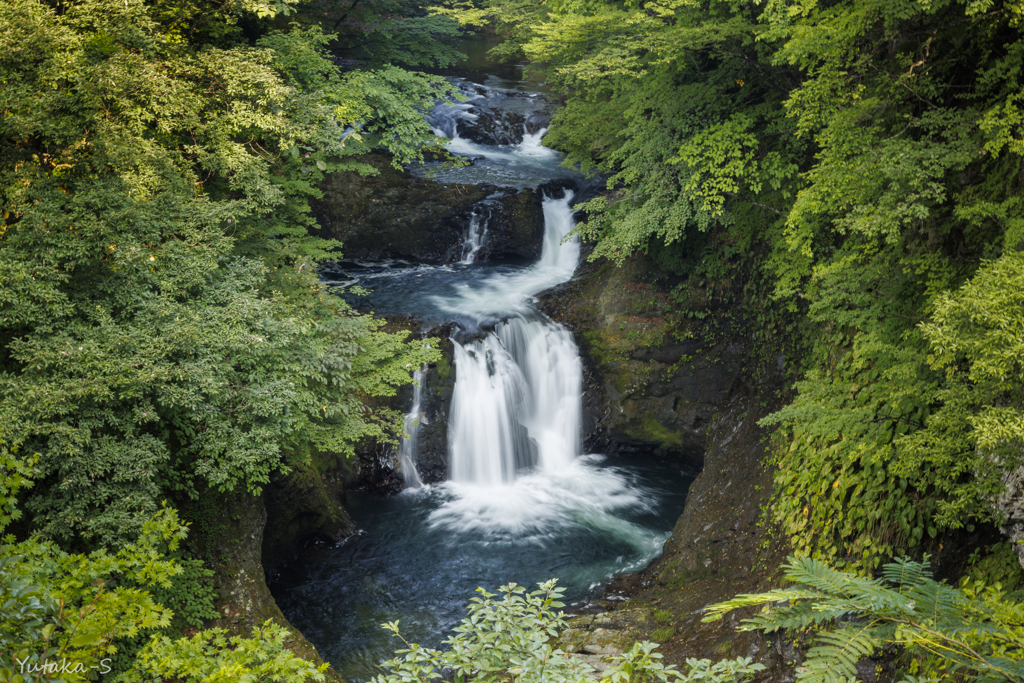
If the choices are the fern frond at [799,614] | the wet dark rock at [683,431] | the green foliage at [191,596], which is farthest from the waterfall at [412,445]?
the fern frond at [799,614]

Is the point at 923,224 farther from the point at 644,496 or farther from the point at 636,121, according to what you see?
the point at 644,496

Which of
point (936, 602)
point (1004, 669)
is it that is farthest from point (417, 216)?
point (1004, 669)

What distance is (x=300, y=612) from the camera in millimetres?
9141

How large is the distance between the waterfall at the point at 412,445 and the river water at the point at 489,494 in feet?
0.13

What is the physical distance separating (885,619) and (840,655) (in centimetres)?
39

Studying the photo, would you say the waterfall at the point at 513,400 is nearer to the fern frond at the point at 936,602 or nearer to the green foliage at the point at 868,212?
the green foliage at the point at 868,212

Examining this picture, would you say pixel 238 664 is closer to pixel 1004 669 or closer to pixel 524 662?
pixel 524 662

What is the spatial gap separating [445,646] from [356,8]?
14.3 m

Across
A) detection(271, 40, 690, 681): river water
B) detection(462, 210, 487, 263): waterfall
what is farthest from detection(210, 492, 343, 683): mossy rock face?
detection(462, 210, 487, 263): waterfall

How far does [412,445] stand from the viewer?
41.3 ft

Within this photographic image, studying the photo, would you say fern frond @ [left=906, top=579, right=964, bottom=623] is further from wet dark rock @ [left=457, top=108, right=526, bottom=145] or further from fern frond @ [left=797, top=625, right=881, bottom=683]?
wet dark rock @ [left=457, top=108, right=526, bottom=145]

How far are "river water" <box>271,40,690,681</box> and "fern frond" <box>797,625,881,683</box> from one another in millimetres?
6974

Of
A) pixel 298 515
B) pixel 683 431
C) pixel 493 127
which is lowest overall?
pixel 298 515

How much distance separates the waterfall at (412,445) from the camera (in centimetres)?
1246
